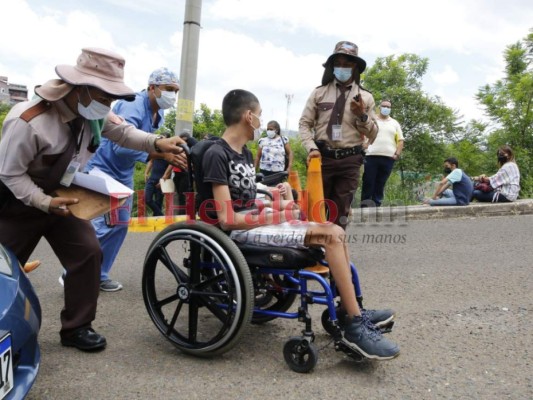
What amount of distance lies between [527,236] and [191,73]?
494 centimetres

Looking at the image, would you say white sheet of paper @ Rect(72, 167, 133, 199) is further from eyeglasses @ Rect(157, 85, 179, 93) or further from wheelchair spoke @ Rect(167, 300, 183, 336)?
eyeglasses @ Rect(157, 85, 179, 93)

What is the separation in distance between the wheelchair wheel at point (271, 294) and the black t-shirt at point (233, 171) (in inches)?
18.0

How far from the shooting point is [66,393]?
8.04 feet

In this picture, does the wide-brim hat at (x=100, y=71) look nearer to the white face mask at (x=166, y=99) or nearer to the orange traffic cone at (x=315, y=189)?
the white face mask at (x=166, y=99)

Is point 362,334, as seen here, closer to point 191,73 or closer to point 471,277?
point 471,277

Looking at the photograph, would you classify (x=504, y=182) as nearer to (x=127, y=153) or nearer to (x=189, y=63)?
(x=189, y=63)

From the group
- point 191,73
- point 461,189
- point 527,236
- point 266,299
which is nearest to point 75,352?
point 266,299

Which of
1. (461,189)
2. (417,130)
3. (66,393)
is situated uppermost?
(417,130)

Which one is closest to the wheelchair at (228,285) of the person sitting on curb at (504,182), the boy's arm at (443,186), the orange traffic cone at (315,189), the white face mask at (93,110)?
the white face mask at (93,110)

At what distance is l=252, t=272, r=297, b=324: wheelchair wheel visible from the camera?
299 centimetres

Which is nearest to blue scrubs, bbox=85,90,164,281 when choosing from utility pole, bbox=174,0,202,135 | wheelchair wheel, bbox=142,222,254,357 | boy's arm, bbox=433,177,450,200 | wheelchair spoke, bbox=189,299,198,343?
wheelchair wheel, bbox=142,222,254,357

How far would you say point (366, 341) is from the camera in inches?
103

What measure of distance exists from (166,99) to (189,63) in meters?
3.14

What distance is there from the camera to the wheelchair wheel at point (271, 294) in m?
2.99
